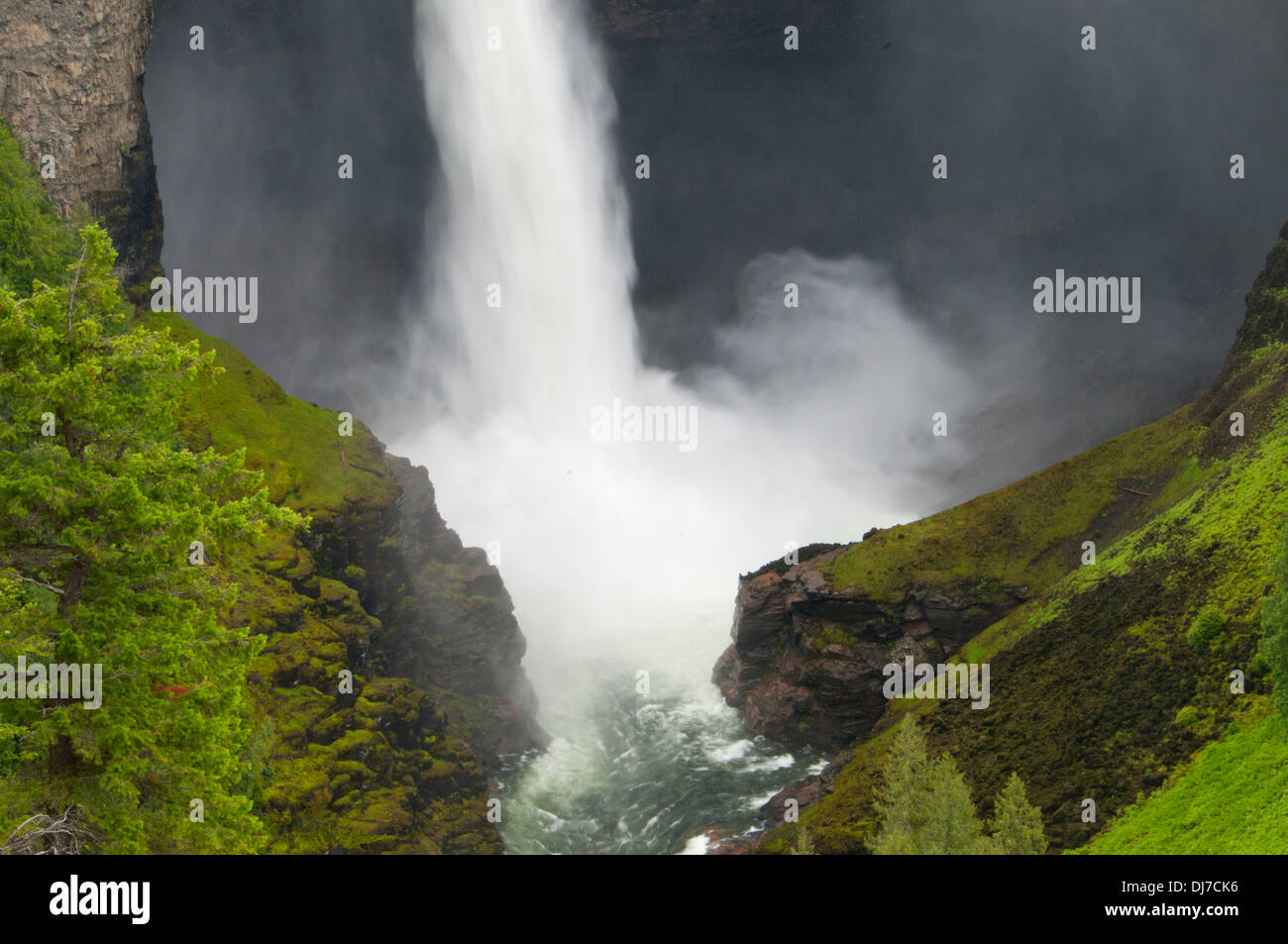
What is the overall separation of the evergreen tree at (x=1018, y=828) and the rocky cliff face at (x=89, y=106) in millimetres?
85274

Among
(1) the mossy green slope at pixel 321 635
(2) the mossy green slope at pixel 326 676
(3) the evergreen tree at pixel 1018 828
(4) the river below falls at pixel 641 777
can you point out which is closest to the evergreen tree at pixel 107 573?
(1) the mossy green slope at pixel 321 635

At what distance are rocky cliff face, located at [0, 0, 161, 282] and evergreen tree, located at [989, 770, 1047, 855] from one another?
8527cm

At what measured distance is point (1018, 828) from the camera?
41188mm

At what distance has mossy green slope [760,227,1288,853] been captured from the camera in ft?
160

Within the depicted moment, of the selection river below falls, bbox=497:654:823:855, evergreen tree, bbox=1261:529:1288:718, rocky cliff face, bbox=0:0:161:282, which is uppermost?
rocky cliff face, bbox=0:0:161:282

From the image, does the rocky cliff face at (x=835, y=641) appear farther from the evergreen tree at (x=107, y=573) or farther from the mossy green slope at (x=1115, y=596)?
the evergreen tree at (x=107, y=573)

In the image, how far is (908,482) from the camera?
191500 mm

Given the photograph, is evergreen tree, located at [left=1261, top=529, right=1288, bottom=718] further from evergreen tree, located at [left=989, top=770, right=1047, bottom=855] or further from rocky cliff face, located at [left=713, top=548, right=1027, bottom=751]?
rocky cliff face, located at [left=713, top=548, right=1027, bottom=751]

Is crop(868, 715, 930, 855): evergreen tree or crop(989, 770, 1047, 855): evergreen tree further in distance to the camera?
crop(989, 770, 1047, 855): evergreen tree

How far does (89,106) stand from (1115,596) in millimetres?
92927

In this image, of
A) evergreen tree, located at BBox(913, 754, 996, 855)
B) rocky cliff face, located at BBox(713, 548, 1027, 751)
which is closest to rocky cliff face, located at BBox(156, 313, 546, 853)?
rocky cliff face, located at BBox(713, 548, 1027, 751)

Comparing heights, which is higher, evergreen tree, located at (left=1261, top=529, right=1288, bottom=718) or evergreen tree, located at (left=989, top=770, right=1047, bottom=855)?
evergreen tree, located at (left=1261, top=529, right=1288, bottom=718)

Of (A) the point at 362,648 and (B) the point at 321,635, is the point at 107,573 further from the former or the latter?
(A) the point at 362,648
